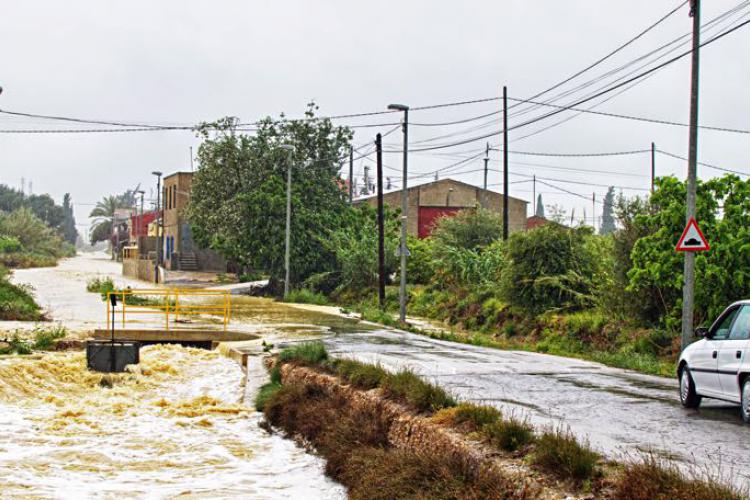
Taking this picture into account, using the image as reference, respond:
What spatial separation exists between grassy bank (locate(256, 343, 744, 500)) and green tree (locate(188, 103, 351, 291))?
3408 cm

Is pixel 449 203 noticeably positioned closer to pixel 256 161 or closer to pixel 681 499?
pixel 256 161

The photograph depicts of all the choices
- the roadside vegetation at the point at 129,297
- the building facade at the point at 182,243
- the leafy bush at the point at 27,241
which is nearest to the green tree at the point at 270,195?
the roadside vegetation at the point at 129,297

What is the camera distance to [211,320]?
1288 inches

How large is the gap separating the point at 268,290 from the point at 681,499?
160ft

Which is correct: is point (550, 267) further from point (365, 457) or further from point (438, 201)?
point (438, 201)

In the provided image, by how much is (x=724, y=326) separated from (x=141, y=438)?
9.28 metres

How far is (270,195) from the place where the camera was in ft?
169

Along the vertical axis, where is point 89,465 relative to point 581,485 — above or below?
below

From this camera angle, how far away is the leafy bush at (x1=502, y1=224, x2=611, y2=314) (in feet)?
101

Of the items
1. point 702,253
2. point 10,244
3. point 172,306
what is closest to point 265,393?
point 702,253

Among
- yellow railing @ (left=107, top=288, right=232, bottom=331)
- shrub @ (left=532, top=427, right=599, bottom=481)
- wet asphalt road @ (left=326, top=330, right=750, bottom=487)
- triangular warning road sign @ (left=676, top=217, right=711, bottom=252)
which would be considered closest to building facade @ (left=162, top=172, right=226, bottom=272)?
yellow railing @ (left=107, top=288, right=232, bottom=331)

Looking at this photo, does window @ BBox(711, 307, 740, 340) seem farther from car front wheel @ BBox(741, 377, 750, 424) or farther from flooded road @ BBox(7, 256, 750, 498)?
flooded road @ BBox(7, 256, 750, 498)

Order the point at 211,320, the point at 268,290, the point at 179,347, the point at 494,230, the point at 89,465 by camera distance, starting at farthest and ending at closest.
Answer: the point at 268,290 < the point at 494,230 < the point at 211,320 < the point at 179,347 < the point at 89,465

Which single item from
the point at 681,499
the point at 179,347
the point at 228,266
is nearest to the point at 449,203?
the point at 228,266
